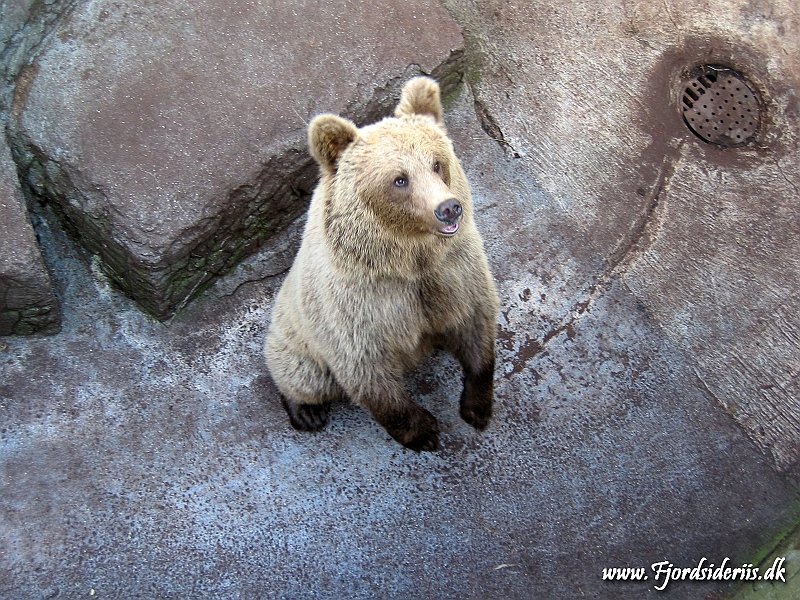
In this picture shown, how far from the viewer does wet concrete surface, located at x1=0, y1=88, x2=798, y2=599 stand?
3.42m

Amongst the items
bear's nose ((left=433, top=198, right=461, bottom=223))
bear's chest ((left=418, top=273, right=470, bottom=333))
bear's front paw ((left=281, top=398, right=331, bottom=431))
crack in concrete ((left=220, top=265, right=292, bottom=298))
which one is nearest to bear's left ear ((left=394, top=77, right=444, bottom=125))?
bear's nose ((left=433, top=198, right=461, bottom=223))

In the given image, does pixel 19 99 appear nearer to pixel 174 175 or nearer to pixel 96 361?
pixel 174 175

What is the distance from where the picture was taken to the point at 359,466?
3721 millimetres

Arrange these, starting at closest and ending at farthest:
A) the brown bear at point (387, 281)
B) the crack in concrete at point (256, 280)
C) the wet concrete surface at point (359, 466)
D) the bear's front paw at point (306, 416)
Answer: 1. the brown bear at point (387, 281)
2. the wet concrete surface at point (359, 466)
3. the bear's front paw at point (306, 416)
4. the crack in concrete at point (256, 280)

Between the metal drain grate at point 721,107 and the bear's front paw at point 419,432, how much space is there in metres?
2.71

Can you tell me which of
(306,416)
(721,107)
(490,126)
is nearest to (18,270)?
(306,416)

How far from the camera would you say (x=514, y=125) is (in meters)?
4.67

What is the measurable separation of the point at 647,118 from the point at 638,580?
2907 mm

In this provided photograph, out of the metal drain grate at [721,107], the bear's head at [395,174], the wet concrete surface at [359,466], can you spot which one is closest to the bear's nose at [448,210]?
the bear's head at [395,174]

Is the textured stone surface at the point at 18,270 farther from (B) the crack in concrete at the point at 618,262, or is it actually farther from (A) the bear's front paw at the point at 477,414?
(B) the crack in concrete at the point at 618,262

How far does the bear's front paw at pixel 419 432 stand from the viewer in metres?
3.47

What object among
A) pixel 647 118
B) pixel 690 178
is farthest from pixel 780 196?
pixel 647 118

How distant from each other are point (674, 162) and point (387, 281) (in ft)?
8.02

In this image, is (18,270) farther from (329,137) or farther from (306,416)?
(329,137)
